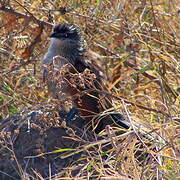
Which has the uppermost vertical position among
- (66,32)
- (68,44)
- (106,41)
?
(66,32)

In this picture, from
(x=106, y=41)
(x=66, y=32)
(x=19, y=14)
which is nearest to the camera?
(x=66, y=32)

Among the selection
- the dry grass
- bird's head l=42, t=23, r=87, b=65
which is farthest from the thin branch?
bird's head l=42, t=23, r=87, b=65

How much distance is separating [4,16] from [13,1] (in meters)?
0.20

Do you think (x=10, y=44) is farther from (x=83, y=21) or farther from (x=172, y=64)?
(x=172, y=64)

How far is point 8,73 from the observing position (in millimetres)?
5684

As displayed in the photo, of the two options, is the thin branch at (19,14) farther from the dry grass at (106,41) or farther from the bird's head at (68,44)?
the bird's head at (68,44)

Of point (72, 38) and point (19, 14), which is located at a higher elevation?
point (19, 14)

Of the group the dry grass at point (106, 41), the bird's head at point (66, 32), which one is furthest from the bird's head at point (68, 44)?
the dry grass at point (106, 41)

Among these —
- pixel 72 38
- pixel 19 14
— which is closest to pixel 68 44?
pixel 72 38

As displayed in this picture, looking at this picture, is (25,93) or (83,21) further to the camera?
(83,21)

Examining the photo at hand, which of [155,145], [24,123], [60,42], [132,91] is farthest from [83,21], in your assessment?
[155,145]

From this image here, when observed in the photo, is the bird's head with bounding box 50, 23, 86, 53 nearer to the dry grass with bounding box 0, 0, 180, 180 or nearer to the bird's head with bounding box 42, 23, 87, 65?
the bird's head with bounding box 42, 23, 87, 65

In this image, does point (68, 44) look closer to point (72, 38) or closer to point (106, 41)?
point (72, 38)

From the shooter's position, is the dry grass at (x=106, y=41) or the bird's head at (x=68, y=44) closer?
the dry grass at (x=106, y=41)
